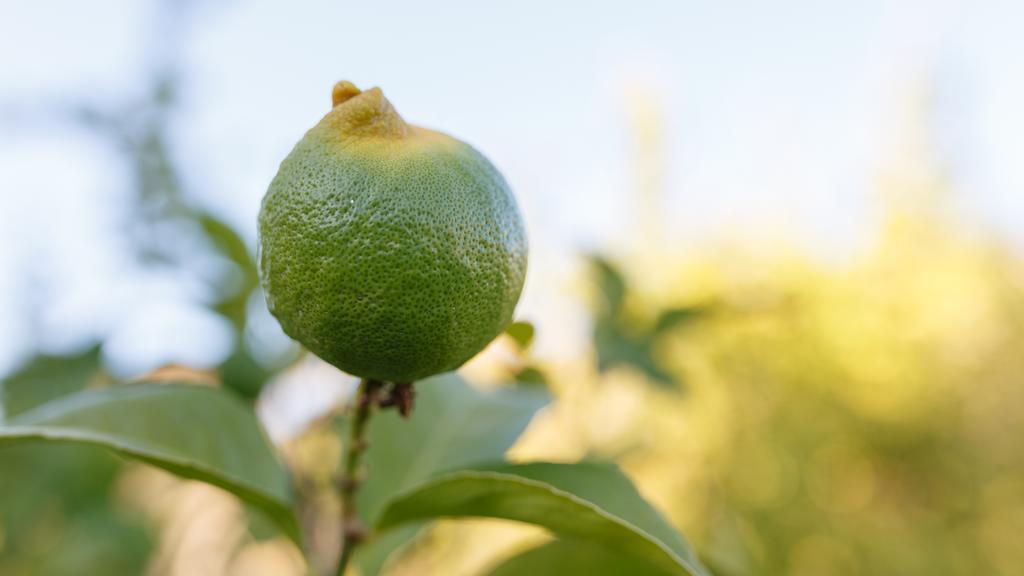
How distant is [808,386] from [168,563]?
5.39 m

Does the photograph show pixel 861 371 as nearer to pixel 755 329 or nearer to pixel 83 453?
pixel 755 329

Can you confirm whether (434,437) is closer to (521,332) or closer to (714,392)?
(521,332)

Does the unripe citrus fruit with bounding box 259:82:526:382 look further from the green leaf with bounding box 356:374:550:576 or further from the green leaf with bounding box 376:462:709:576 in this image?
the green leaf with bounding box 356:374:550:576

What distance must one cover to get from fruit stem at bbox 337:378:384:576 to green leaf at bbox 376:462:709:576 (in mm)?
50

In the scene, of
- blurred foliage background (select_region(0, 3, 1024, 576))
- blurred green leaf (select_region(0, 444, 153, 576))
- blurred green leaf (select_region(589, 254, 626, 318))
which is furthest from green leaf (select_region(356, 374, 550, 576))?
blurred green leaf (select_region(0, 444, 153, 576))

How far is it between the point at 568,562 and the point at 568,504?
0.90 feet

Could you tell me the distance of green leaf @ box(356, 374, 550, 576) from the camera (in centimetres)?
79

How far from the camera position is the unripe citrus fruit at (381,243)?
476 millimetres

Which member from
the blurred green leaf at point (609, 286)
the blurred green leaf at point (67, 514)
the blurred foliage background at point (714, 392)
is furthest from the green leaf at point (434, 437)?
the blurred green leaf at point (67, 514)

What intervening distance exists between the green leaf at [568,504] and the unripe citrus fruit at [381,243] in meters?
0.10

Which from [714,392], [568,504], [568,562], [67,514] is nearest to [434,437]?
[568,562]

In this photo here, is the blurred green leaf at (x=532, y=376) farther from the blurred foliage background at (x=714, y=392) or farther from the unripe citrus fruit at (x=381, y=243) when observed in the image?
the unripe citrus fruit at (x=381, y=243)

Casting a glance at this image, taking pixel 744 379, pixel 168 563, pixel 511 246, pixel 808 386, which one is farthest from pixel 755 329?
pixel 511 246

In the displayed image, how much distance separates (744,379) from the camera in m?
5.66
